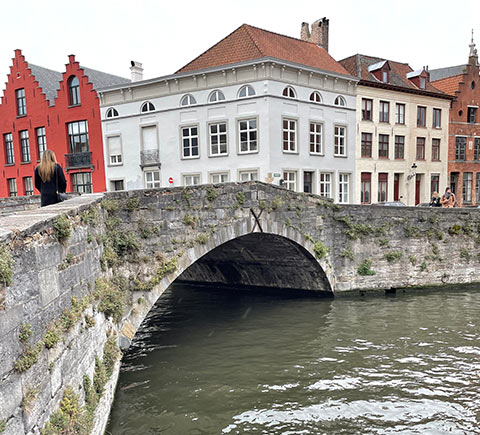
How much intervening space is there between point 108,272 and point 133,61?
2074 centimetres

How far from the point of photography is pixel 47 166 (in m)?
6.62

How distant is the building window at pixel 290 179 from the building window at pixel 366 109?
6462 mm

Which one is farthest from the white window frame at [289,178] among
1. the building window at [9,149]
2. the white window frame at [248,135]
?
the building window at [9,149]

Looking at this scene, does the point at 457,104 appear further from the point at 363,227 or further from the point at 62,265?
the point at 62,265

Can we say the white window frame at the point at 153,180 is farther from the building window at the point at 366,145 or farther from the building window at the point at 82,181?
the building window at the point at 366,145

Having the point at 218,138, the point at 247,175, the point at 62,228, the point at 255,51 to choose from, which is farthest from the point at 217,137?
the point at 62,228

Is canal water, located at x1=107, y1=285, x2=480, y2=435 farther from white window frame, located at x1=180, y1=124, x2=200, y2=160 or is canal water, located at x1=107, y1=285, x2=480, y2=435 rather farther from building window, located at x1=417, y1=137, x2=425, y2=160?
building window, located at x1=417, y1=137, x2=425, y2=160

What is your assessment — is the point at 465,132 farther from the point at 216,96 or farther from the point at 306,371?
the point at 306,371

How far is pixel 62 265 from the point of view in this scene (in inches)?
184

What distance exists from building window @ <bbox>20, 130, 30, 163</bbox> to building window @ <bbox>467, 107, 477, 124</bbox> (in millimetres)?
30037

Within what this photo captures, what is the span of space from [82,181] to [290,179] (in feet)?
42.4

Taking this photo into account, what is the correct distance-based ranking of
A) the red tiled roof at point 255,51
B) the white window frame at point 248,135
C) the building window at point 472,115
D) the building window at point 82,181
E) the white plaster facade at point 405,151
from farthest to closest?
the building window at point 472,115 < the building window at point 82,181 < the white plaster facade at point 405,151 < the red tiled roof at point 255,51 < the white window frame at point 248,135

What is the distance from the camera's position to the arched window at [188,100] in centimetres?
2181

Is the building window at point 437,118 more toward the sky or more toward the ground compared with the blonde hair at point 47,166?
more toward the sky
